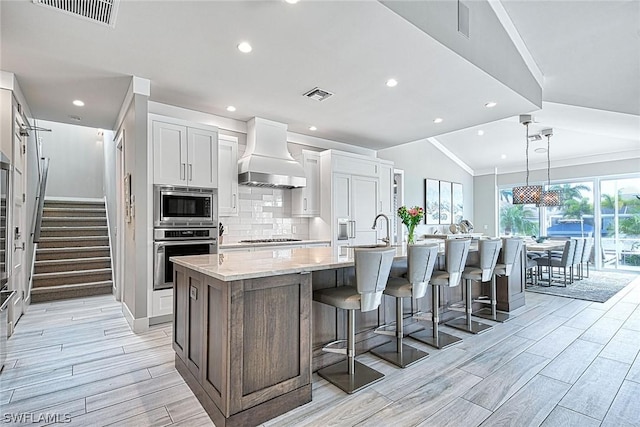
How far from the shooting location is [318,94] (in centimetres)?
396

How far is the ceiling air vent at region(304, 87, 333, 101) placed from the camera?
3844 mm

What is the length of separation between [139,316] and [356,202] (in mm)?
3775

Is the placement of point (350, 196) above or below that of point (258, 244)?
above

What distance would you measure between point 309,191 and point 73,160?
639cm

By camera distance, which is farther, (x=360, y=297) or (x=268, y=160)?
(x=268, y=160)

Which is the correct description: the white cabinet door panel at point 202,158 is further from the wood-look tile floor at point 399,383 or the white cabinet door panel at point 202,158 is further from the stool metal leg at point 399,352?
the stool metal leg at point 399,352

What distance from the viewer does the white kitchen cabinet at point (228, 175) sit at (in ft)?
15.2

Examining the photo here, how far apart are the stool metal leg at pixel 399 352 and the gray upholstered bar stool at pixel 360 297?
27 cm

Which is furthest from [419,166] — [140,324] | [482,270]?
[140,324]

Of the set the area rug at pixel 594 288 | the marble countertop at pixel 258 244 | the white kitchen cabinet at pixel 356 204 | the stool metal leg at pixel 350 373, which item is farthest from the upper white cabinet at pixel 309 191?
the area rug at pixel 594 288

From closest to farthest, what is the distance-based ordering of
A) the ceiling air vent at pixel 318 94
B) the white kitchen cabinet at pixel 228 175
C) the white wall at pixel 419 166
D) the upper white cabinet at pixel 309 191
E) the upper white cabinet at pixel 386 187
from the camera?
1. the ceiling air vent at pixel 318 94
2. the white kitchen cabinet at pixel 228 175
3. the upper white cabinet at pixel 309 191
4. the upper white cabinet at pixel 386 187
5. the white wall at pixel 419 166

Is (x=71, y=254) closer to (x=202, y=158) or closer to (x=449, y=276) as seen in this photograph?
(x=202, y=158)

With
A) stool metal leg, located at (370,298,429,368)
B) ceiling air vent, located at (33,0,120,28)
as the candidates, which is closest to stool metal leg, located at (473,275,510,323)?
stool metal leg, located at (370,298,429,368)

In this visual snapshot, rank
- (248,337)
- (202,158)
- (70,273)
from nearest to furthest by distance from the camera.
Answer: (248,337) → (202,158) → (70,273)
